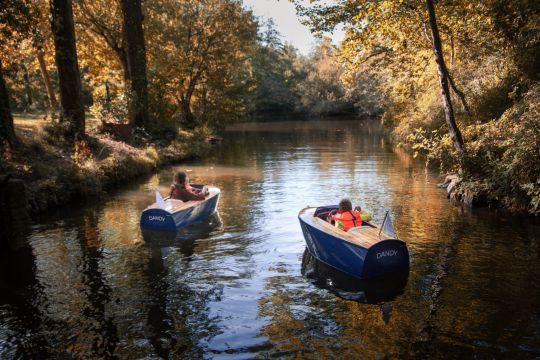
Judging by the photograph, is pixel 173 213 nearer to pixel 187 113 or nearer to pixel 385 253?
pixel 385 253

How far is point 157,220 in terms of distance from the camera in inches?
415

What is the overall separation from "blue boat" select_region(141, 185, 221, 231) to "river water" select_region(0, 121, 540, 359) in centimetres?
28

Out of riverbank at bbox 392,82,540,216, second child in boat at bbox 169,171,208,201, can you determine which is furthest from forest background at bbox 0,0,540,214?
second child in boat at bbox 169,171,208,201

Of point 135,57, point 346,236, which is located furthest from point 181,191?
point 135,57

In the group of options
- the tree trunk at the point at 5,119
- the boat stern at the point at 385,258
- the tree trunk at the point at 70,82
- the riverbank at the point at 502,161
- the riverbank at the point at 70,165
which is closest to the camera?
the boat stern at the point at 385,258

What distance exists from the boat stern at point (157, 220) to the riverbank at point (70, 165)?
2364 millimetres

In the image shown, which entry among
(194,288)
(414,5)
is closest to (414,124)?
(414,5)

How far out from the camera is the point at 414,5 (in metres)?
14.6

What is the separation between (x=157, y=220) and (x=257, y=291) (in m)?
3.83

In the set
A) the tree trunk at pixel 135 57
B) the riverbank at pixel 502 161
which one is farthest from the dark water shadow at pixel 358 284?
the tree trunk at pixel 135 57

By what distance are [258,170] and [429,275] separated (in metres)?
13.3

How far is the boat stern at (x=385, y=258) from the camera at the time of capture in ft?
24.6

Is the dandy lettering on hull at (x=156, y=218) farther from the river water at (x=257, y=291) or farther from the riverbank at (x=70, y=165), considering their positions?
the riverbank at (x=70, y=165)

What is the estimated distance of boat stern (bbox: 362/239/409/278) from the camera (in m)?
7.49
